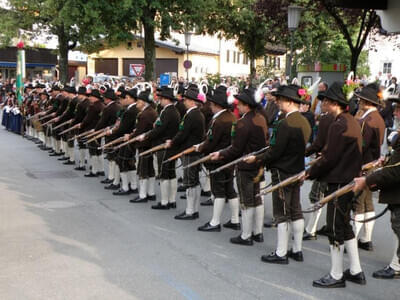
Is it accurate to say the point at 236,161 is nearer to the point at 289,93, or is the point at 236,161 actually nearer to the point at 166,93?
the point at 289,93

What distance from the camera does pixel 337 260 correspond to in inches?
228

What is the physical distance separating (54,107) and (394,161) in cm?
1218

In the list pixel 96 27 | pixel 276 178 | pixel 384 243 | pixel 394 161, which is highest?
pixel 96 27

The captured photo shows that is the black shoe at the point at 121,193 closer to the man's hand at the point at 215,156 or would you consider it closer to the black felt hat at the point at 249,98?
the man's hand at the point at 215,156

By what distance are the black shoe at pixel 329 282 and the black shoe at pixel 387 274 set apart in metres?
0.61

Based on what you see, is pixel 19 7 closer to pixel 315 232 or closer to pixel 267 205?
pixel 267 205

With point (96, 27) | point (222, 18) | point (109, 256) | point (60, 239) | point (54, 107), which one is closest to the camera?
point (109, 256)

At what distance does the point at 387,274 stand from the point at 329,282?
859 mm

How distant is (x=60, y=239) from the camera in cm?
744

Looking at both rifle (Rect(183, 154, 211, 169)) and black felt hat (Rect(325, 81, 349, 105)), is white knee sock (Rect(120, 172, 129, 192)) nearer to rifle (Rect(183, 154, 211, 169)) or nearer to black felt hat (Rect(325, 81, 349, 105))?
rifle (Rect(183, 154, 211, 169))

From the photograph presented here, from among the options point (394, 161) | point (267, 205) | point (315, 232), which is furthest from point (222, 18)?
point (394, 161)

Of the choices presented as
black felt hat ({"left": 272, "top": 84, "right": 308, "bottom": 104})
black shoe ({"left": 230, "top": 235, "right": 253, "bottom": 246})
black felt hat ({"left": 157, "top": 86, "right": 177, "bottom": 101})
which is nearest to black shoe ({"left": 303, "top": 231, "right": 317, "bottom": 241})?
black shoe ({"left": 230, "top": 235, "right": 253, "bottom": 246})

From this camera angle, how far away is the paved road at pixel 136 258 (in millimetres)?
5656

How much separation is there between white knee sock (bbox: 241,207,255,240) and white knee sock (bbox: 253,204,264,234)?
0.14 metres
